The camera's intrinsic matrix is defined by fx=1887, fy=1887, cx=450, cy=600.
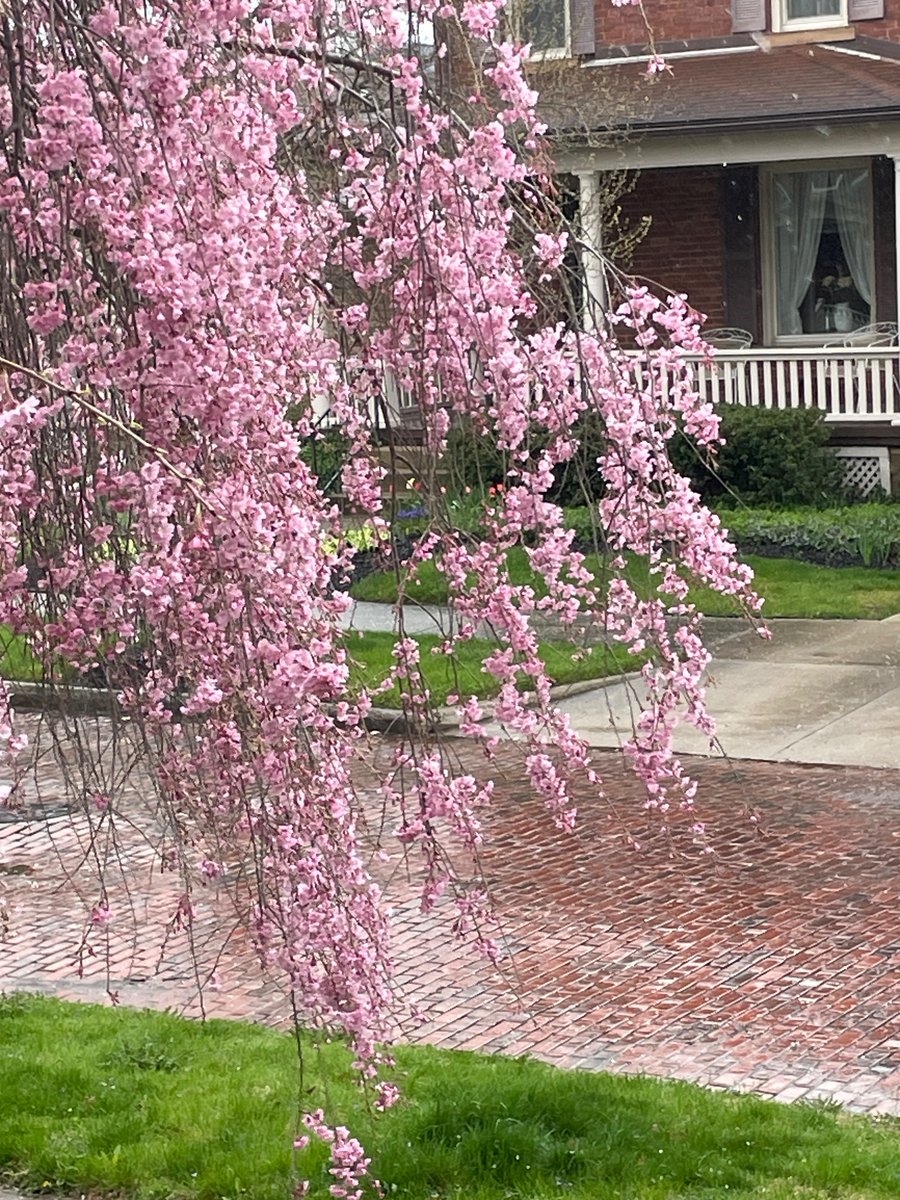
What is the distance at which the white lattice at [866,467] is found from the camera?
1961 cm

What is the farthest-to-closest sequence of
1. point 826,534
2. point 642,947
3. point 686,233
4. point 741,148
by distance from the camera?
point 686,233 < point 741,148 < point 826,534 < point 642,947

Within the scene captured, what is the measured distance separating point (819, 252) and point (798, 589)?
6662mm

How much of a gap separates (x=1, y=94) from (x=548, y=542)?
5.54 feet

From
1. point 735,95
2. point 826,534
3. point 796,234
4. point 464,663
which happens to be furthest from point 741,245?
point 464,663

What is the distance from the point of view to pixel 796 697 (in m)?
12.5

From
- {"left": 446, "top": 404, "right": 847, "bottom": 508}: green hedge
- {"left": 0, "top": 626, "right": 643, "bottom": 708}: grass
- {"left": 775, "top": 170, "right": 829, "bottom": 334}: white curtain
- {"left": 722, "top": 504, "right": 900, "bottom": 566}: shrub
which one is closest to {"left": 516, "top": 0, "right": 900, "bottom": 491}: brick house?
{"left": 775, "top": 170, "right": 829, "bottom": 334}: white curtain

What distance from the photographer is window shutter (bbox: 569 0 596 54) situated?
875 inches

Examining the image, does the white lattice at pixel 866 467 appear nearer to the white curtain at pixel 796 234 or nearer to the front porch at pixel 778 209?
the front porch at pixel 778 209

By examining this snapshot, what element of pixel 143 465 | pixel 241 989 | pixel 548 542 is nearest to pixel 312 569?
pixel 143 465

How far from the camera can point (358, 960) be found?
377 centimetres

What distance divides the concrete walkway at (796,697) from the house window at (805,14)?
922 centimetres

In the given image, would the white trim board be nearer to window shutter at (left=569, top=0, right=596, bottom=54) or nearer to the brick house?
the brick house

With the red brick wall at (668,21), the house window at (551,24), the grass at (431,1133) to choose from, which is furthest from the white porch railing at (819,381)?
the grass at (431,1133)

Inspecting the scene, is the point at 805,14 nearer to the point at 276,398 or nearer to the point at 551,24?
the point at 551,24
